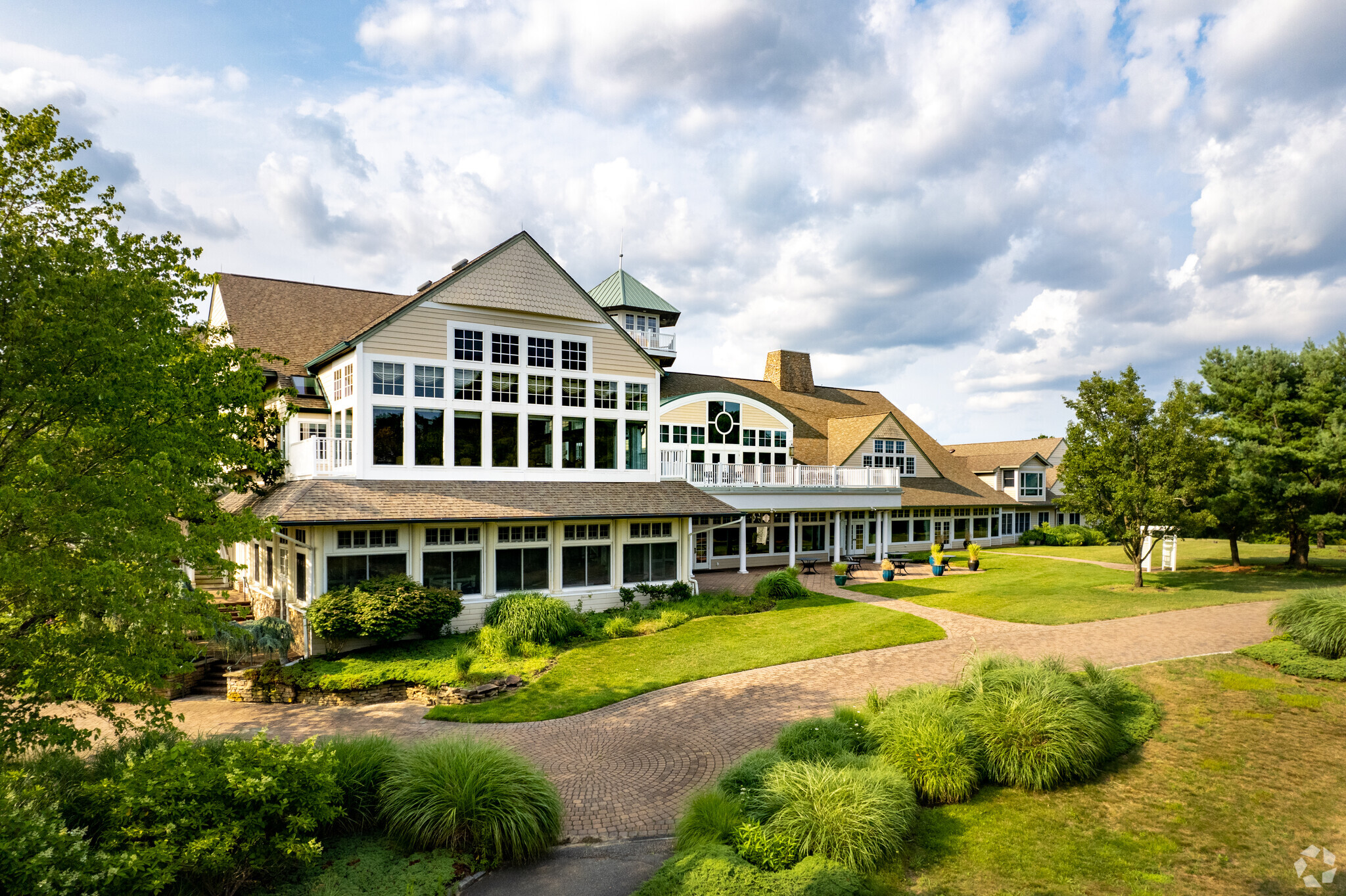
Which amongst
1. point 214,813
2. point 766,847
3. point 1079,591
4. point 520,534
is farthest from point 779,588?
point 214,813

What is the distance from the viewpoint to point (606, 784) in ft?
30.4

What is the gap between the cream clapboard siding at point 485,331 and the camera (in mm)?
17641

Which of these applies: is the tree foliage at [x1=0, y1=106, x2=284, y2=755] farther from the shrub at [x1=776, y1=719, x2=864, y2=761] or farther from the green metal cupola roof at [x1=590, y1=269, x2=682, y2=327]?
the green metal cupola roof at [x1=590, y1=269, x2=682, y2=327]

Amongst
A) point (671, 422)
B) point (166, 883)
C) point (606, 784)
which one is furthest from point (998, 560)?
point (166, 883)

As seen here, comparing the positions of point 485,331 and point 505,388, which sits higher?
point 485,331

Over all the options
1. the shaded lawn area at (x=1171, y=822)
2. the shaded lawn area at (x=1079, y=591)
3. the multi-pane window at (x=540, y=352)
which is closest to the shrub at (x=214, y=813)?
the shaded lawn area at (x=1171, y=822)

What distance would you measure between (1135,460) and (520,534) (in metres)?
19.8

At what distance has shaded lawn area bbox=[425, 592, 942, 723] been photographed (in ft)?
41.7

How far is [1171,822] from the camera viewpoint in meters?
7.70

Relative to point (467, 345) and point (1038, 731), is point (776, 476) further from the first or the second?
point (1038, 731)

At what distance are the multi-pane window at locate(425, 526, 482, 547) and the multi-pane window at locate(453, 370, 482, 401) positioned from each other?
3.58m

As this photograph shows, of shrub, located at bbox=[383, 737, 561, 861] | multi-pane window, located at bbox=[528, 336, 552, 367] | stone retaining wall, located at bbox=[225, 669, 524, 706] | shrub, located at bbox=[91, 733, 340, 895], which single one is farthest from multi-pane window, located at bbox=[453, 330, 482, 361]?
shrub, located at bbox=[91, 733, 340, 895]

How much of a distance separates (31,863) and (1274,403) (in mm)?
33697

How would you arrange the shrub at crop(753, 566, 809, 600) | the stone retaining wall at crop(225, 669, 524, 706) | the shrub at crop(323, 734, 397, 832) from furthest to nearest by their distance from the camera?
the shrub at crop(753, 566, 809, 600)
the stone retaining wall at crop(225, 669, 524, 706)
the shrub at crop(323, 734, 397, 832)
